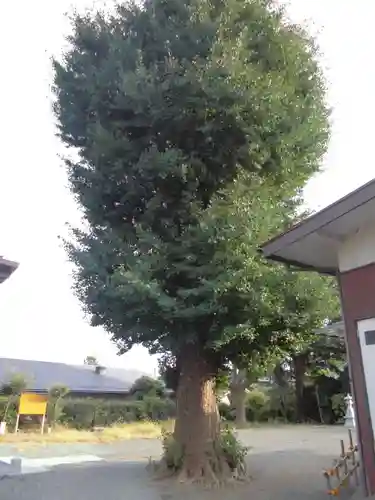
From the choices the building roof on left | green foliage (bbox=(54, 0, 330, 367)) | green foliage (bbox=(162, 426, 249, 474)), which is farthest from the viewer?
green foliage (bbox=(162, 426, 249, 474))

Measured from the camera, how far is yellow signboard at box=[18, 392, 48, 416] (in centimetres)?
2094

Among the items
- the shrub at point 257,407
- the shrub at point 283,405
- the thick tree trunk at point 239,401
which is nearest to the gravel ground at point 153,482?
the thick tree trunk at point 239,401

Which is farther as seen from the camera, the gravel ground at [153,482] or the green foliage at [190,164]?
the green foliage at [190,164]

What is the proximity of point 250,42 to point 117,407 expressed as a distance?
21.8 m

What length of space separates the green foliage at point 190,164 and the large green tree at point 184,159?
3cm

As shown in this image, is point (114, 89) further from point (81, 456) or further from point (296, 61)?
point (81, 456)

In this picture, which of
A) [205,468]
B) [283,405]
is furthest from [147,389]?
[205,468]

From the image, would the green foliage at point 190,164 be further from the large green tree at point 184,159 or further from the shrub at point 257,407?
the shrub at point 257,407

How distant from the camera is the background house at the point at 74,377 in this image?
105 feet

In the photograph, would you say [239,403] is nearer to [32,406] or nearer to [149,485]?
[32,406]

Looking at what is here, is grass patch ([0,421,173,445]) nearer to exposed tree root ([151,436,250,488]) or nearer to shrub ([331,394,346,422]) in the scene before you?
exposed tree root ([151,436,250,488])

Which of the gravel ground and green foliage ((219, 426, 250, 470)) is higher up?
green foliage ((219, 426, 250, 470))

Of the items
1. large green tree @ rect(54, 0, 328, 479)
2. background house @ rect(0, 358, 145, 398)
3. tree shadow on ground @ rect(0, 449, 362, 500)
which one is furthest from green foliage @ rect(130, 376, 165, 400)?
large green tree @ rect(54, 0, 328, 479)

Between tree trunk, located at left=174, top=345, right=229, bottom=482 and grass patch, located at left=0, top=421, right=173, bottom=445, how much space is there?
8048 mm
